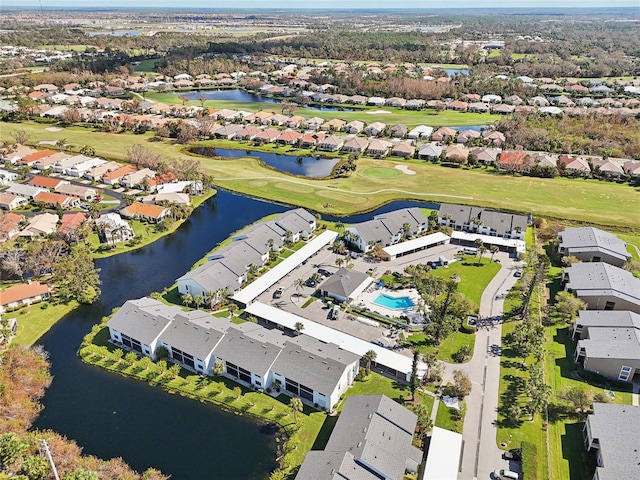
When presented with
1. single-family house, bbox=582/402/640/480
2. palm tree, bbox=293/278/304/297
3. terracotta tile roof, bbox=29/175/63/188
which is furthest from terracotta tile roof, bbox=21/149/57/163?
single-family house, bbox=582/402/640/480

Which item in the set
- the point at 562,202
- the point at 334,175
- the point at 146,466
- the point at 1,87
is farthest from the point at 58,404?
the point at 1,87

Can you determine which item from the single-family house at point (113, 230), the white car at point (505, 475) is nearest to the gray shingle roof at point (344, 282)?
the white car at point (505, 475)

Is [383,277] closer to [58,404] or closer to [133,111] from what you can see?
[58,404]

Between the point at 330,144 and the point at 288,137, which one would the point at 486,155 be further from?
the point at 288,137

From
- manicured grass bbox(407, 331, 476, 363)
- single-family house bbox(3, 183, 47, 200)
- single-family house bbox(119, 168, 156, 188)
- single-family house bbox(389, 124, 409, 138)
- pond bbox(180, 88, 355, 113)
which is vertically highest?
pond bbox(180, 88, 355, 113)

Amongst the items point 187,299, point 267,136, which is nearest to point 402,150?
point 267,136

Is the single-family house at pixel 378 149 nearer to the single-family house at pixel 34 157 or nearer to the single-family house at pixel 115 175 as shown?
the single-family house at pixel 115 175

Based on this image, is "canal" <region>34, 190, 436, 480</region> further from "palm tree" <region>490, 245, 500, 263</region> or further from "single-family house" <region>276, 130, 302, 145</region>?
"single-family house" <region>276, 130, 302, 145</region>
